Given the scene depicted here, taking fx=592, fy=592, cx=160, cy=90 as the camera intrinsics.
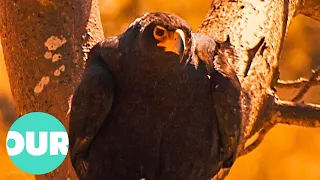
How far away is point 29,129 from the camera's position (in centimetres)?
108

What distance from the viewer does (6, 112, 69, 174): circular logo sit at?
1037 millimetres

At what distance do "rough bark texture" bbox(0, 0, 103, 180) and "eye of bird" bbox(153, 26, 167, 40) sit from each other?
355 mm

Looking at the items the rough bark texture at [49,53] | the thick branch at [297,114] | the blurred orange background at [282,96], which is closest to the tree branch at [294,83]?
the thick branch at [297,114]

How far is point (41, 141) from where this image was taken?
1.06 m

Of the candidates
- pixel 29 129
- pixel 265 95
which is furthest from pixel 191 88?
pixel 29 129

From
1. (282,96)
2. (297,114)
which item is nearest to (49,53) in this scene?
(297,114)

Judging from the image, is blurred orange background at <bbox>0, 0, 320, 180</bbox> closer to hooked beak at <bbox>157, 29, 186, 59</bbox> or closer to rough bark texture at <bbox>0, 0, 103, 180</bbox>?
rough bark texture at <bbox>0, 0, 103, 180</bbox>

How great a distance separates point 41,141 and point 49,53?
16 cm

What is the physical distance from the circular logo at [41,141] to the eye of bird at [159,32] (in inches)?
13.0

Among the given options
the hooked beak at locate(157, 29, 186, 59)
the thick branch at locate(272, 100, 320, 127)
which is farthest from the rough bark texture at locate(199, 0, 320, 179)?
the hooked beak at locate(157, 29, 186, 59)

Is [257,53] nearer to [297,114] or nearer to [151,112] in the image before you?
[297,114]

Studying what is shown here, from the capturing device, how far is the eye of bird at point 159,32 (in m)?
0.75

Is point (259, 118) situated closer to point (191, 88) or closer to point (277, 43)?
point (277, 43)

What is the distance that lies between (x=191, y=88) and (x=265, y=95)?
265mm
